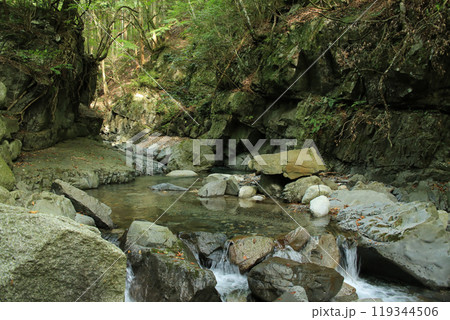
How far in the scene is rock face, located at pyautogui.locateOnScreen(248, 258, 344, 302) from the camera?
11.6 ft

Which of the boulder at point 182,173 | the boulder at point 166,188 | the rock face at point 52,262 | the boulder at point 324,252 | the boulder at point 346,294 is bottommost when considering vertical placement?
the boulder at point 182,173

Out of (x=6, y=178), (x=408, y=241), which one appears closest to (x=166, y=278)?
(x=408, y=241)

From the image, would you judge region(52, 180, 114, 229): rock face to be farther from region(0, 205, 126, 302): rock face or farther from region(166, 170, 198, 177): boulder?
region(166, 170, 198, 177): boulder

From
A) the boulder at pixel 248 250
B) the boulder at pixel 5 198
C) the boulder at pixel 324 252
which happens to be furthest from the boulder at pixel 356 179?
the boulder at pixel 5 198

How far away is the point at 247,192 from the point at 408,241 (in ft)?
13.5

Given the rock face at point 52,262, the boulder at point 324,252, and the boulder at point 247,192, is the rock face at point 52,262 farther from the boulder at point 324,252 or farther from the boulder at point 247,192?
the boulder at point 247,192

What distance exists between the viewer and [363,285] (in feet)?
13.6

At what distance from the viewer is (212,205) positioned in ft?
23.3

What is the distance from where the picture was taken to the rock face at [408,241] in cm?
402

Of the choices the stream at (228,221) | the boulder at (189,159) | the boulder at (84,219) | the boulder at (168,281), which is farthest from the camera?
the boulder at (189,159)

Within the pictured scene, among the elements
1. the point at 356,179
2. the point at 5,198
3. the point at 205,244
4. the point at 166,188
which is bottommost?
the point at 166,188

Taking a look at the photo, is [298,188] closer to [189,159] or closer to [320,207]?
[320,207]

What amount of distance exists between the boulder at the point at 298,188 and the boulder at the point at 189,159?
6.22 meters

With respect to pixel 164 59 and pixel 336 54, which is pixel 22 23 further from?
pixel 164 59
